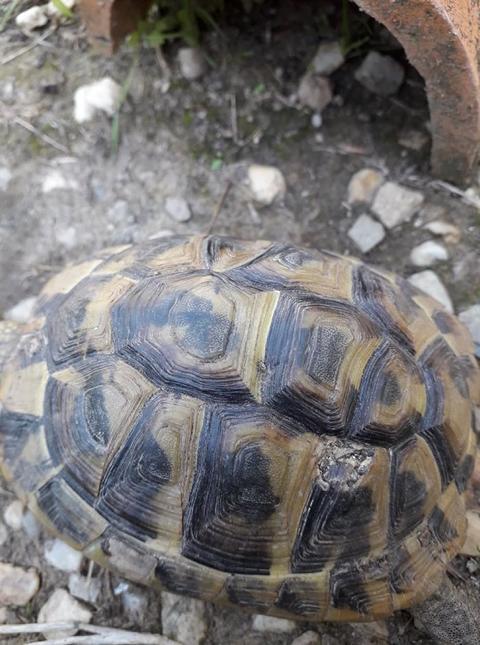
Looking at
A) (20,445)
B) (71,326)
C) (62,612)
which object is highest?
(71,326)

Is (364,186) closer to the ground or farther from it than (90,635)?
farther from it

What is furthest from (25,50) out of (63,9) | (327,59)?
(327,59)

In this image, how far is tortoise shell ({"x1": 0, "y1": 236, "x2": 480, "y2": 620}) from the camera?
78.4 inches

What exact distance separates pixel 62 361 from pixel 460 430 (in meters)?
1.39

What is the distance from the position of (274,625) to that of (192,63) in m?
A: 2.57

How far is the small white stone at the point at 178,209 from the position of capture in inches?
124

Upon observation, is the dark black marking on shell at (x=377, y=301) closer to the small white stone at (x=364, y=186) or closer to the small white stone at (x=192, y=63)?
the small white stone at (x=364, y=186)

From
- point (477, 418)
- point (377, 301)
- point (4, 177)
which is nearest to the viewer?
point (377, 301)

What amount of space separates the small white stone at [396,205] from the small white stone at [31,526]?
1.98 metres

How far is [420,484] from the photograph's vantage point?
2.15m

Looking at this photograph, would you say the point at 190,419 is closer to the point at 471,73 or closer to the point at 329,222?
the point at 329,222

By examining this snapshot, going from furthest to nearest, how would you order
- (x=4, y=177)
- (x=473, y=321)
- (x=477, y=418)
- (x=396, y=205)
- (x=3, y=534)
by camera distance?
(x=4, y=177)
(x=396, y=205)
(x=473, y=321)
(x=3, y=534)
(x=477, y=418)

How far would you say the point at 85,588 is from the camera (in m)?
2.56

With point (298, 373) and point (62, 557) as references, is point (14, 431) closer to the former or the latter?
point (62, 557)
